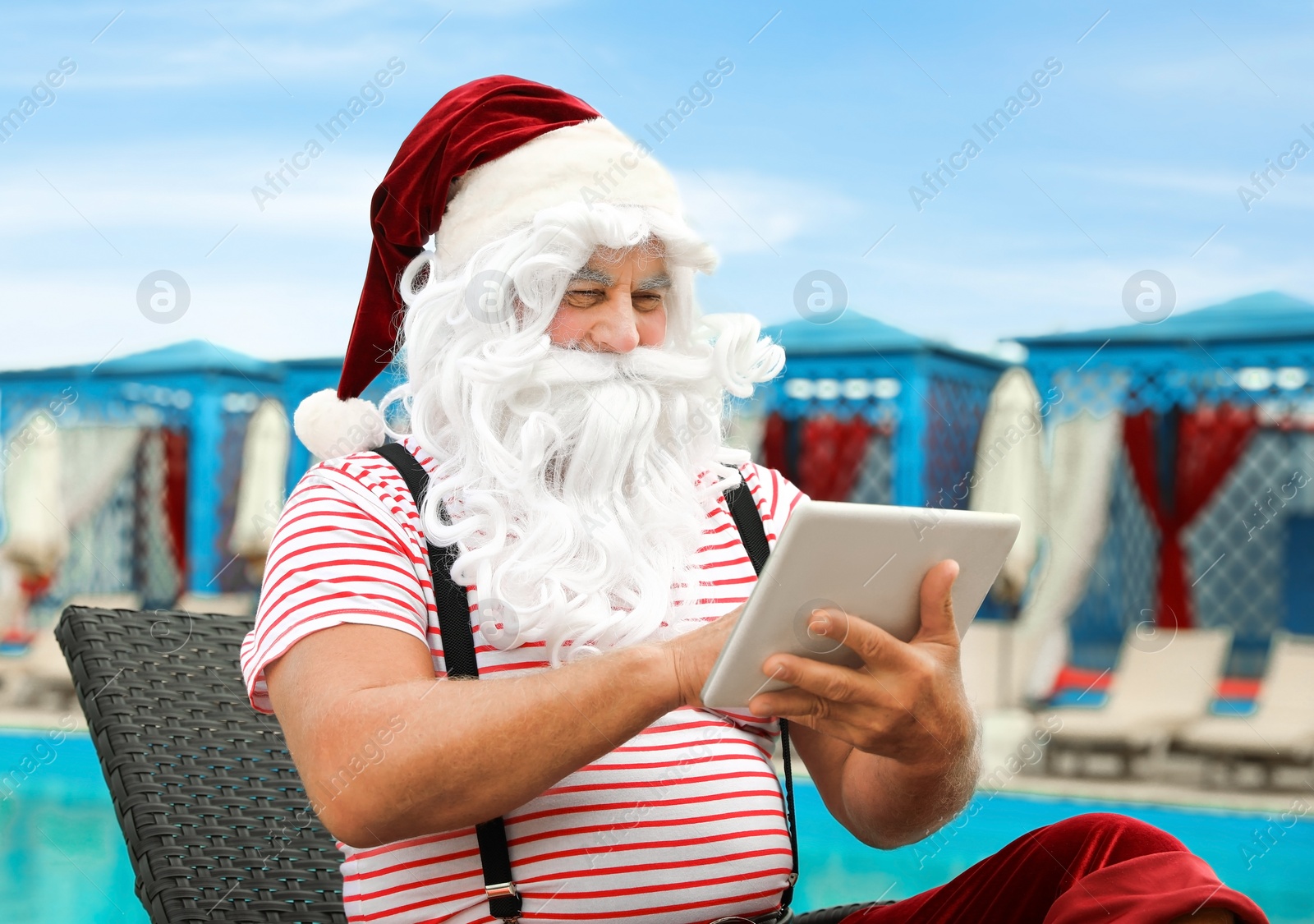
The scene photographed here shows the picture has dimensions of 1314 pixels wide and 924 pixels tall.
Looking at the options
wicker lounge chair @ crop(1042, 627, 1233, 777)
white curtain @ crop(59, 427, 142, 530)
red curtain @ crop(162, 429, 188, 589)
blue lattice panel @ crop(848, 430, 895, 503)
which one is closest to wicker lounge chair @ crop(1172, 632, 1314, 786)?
wicker lounge chair @ crop(1042, 627, 1233, 777)

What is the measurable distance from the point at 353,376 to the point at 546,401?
11.2 inches

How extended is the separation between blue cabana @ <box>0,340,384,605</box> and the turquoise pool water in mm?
2919

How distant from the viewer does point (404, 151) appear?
1497 mm

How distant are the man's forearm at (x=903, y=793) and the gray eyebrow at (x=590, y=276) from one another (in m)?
0.64

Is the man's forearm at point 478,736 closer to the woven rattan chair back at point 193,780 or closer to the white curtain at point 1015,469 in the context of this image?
the woven rattan chair back at point 193,780

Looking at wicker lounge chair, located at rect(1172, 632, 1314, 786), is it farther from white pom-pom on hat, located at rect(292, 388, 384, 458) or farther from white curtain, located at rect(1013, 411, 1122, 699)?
white pom-pom on hat, located at rect(292, 388, 384, 458)

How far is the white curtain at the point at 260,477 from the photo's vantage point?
8.45 m

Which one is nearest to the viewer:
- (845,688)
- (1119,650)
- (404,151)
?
(845,688)

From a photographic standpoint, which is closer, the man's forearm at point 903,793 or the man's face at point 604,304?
the man's forearm at point 903,793

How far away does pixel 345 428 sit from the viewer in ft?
4.68

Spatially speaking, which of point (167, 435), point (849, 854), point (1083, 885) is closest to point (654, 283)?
point (1083, 885)

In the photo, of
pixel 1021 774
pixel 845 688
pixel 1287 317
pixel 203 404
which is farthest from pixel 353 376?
pixel 203 404

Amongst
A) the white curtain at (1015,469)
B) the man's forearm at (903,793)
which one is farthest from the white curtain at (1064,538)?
the man's forearm at (903,793)

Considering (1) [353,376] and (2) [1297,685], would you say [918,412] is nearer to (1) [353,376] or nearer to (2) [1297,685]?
(2) [1297,685]
